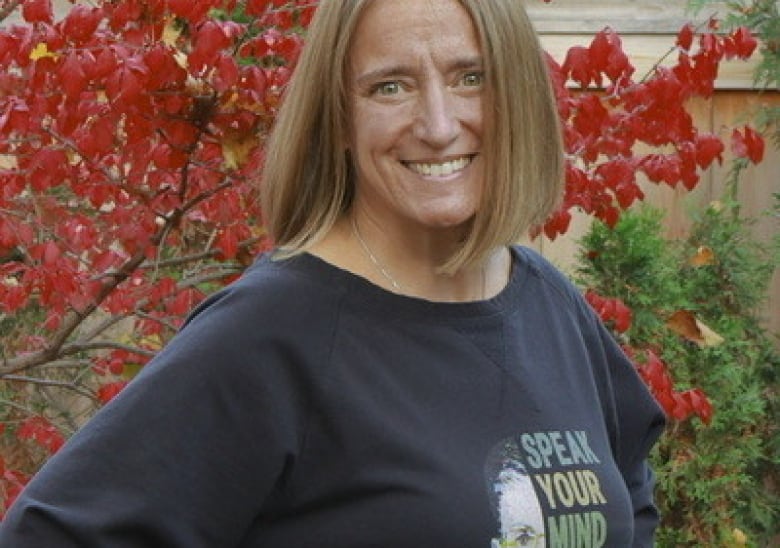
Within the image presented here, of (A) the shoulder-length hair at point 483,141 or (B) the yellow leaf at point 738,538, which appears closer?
(A) the shoulder-length hair at point 483,141

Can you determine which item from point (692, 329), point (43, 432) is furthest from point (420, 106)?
point (692, 329)

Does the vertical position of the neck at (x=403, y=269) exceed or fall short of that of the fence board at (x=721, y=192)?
it exceeds it

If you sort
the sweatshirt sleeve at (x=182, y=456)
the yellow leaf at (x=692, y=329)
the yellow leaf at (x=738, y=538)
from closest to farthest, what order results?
the sweatshirt sleeve at (x=182, y=456)
the yellow leaf at (x=692, y=329)
the yellow leaf at (x=738, y=538)

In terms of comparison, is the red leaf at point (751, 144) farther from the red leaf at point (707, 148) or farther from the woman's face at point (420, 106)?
the woman's face at point (420, 106)

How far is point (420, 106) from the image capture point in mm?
2291

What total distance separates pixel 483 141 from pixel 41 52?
207 cm

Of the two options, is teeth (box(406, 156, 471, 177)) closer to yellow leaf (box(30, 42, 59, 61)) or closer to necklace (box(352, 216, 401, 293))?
necklace (box(352, 216, 401, 293))

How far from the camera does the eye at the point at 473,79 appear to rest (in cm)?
230

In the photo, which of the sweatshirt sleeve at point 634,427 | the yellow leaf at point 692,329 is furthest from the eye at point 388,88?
the yellow leaf at point 692,329

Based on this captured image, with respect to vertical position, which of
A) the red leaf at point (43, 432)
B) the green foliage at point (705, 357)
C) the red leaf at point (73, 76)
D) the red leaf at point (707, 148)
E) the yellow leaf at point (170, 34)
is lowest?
the green foliage at point (705, 357)

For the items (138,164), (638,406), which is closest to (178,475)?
(638,406)

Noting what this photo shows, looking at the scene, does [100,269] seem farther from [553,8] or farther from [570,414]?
[553,8]

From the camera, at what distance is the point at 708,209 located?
264 inches

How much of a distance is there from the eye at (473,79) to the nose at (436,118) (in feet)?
0.09
